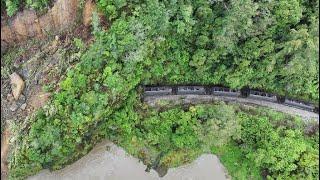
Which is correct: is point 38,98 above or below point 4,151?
above

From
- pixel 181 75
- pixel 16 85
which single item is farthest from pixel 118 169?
pixel 16 85

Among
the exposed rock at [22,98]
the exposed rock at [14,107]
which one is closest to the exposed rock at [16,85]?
the exposed rock at [22,98]

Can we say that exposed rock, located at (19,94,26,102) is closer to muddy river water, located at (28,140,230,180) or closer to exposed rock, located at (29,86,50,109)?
exposed rock, located at (29,86,50,109)

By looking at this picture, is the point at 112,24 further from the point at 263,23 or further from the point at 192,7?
the point at 263,23

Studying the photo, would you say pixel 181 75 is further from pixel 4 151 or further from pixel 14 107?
pixel 4 151

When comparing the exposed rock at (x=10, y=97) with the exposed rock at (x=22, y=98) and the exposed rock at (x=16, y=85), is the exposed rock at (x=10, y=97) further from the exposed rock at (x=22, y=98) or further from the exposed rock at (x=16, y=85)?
the exposed rock at (x=22, y=98)

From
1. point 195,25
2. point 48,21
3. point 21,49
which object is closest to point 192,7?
point 195,25
